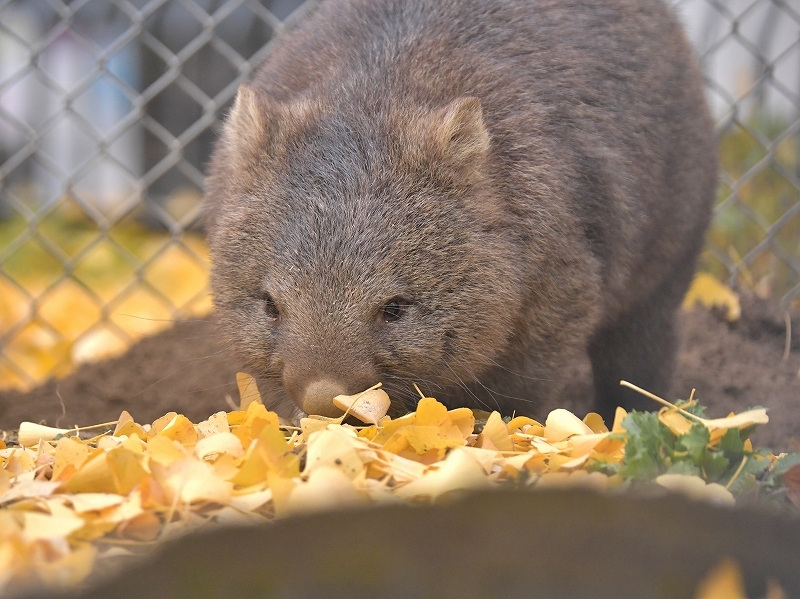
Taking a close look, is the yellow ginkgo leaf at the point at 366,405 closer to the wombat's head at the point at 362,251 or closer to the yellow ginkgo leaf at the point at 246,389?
the wombat's head at the point at 362,251

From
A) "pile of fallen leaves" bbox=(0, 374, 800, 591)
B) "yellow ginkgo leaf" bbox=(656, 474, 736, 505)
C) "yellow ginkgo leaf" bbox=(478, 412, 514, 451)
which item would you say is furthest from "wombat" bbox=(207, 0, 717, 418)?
"yellow ginkgo leaf" bbox=(656, 474, 736, 505)

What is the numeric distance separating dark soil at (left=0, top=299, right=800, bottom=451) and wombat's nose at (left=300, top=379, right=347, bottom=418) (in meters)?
1.41

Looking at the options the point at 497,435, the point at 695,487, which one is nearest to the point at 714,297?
the point at 497,435

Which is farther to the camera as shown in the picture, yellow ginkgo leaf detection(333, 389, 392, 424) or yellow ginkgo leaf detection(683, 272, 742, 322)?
yellow ginkgo leaf detection(683, 272, 742, 322)

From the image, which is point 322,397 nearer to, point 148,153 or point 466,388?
point 466,388

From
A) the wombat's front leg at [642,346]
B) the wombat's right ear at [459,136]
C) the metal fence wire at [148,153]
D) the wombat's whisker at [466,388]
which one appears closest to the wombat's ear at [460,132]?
the wombat's right ear at [459,136]

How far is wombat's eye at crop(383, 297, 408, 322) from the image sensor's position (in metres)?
2.97

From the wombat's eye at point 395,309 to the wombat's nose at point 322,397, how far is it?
11.4 inches

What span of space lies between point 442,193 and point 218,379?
6.96 feet

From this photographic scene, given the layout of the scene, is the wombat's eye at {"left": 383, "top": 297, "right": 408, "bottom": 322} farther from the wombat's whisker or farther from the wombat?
the wombat's whisker

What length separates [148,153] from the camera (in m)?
8.67

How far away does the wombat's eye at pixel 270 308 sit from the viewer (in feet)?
10.2

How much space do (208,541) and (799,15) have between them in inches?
205

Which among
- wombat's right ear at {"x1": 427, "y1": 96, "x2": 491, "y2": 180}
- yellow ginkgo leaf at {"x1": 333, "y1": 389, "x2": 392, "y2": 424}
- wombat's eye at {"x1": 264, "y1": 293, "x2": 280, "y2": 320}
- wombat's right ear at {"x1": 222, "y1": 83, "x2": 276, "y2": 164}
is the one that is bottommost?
yellow ginkgo leaf at {"x1": 333, "y1": 389, "x2": 392, "y2": 424}
